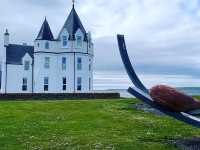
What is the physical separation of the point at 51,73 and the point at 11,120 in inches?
1534

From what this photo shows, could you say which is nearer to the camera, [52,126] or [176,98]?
[176,98]

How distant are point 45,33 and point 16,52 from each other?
478cm

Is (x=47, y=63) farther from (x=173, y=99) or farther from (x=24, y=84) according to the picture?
(x=173, y=99)

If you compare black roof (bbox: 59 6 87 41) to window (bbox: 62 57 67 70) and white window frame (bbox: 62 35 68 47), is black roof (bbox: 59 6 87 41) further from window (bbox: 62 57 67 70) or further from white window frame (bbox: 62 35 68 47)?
window (bbox: 62 57 67 70)

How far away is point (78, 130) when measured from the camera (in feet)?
53.6

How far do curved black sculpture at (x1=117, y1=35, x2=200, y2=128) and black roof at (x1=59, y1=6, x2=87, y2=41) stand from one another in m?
45.2

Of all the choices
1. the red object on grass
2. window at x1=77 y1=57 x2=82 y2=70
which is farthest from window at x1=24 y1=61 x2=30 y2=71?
the red object on grass

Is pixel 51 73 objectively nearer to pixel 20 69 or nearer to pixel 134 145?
pixel 20 69

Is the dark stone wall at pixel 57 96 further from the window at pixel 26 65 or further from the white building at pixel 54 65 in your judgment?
the window at pixel 26 65

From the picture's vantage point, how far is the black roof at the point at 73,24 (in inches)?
2309

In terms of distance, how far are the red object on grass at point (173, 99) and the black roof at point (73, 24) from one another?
152ft

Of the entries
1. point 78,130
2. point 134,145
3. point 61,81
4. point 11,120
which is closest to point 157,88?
point 134,145

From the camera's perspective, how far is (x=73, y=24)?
194 feet

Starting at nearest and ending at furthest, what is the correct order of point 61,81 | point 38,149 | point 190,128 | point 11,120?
point 38,149 → point 190,128 → point 11,120 → point 61,81
